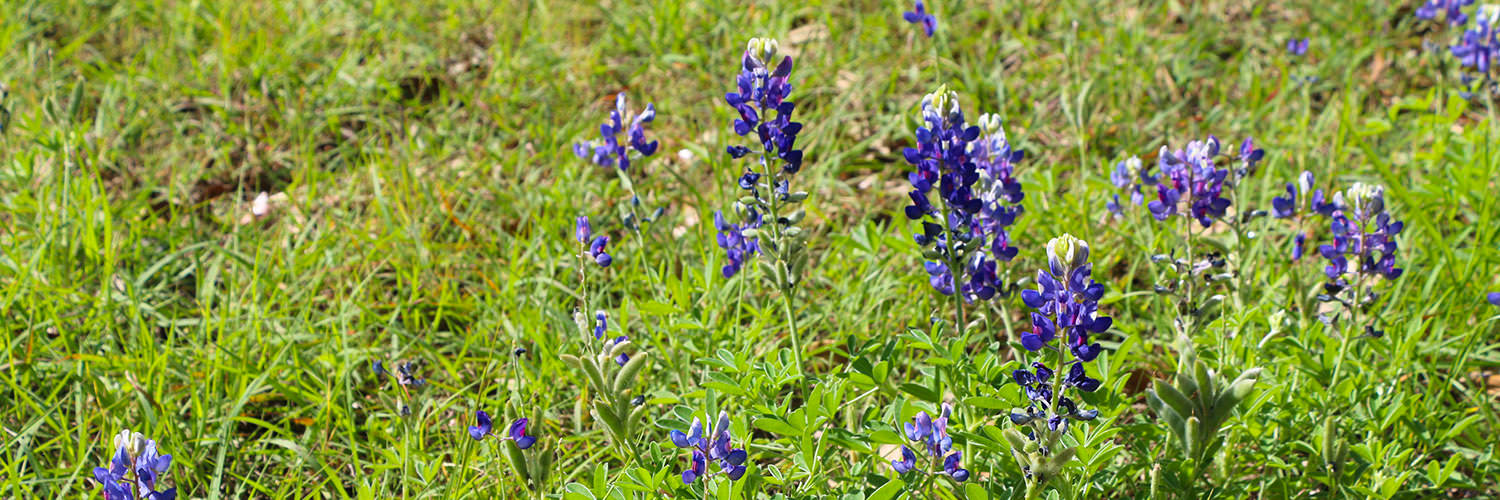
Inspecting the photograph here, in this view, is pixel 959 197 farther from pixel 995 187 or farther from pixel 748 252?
pixel 748 252

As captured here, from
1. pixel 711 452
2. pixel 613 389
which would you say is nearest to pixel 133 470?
pixel 613 389

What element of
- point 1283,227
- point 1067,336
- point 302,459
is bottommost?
point 302,459

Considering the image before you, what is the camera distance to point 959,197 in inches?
87.7

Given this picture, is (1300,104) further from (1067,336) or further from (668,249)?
(1067,336)

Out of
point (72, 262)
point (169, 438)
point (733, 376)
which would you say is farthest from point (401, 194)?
point (733, 376)

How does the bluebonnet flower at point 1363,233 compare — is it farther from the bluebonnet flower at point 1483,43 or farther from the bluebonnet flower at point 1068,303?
the bluebonnet flower at point 1483,43

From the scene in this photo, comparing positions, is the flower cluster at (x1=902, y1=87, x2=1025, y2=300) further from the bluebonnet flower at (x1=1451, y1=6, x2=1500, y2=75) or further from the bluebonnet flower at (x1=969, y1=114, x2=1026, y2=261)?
the bluebonnet flower at (x1=1451, y1=6, x2=1500, y2=75)

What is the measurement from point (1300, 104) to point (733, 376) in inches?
106

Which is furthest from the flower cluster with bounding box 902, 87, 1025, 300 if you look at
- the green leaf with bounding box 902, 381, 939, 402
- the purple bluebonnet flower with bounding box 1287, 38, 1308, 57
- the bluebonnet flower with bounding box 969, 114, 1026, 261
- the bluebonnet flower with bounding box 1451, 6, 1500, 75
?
the purple bluebonnet flower with bounding box 1287, 38, 1308, 57

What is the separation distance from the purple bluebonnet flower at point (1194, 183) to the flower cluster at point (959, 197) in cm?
32

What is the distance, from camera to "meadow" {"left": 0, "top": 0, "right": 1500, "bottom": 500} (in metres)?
2.25

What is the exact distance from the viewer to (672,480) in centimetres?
211

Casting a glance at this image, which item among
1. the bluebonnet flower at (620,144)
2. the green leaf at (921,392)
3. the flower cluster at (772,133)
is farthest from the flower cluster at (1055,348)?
the bluebonnet flower at (620,144)

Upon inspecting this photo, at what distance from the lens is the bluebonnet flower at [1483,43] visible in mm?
3627
